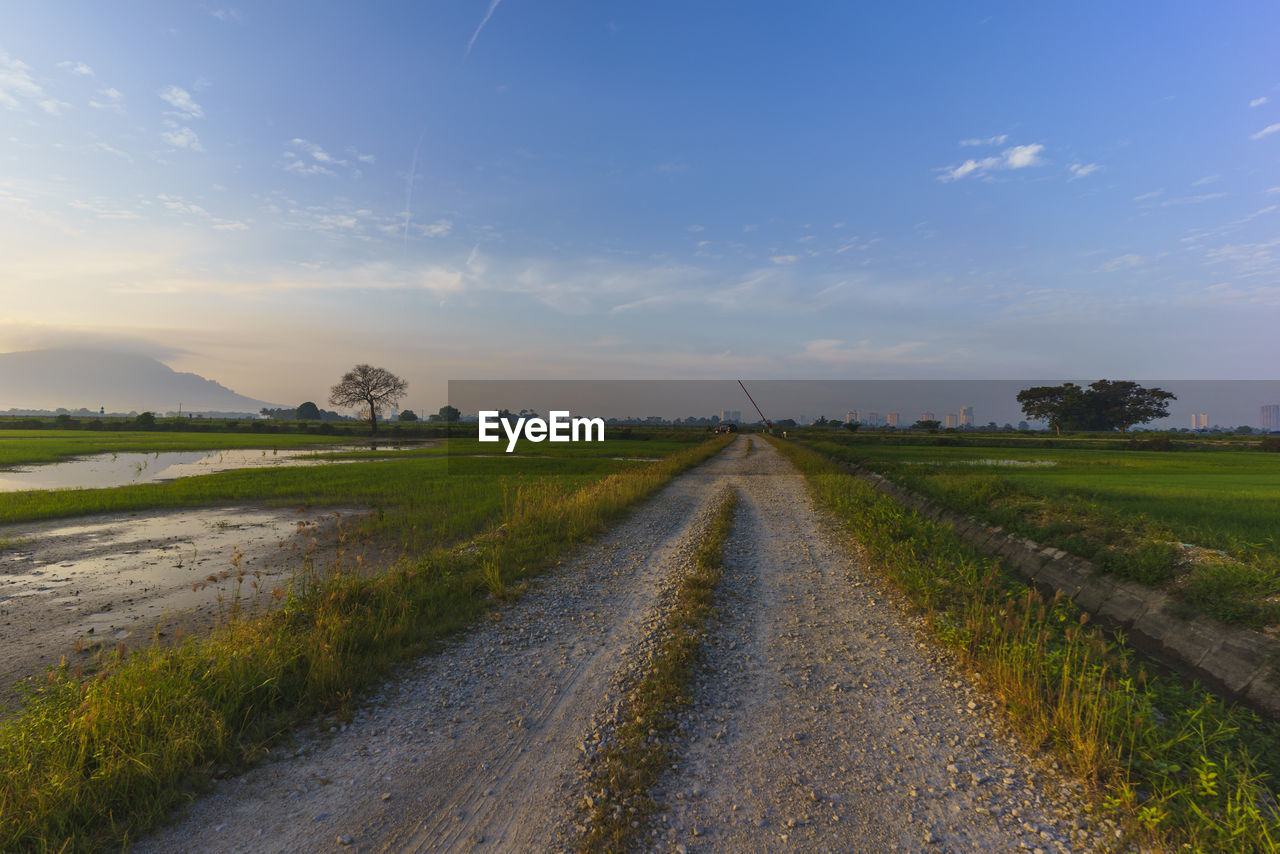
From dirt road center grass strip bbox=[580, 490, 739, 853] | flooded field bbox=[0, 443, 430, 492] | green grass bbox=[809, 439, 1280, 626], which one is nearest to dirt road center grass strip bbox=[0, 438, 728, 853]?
dirt road center grass strip bbox=[580, 490, 739, 853]

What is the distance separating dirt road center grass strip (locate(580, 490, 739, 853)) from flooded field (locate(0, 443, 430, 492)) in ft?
98.7

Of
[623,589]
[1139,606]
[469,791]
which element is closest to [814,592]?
[623,589]

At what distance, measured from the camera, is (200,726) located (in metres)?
4.20

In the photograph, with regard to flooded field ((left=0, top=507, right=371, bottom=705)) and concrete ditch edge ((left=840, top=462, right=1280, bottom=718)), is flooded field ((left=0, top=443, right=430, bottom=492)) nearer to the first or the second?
flooded field ((left=0, top=507, right=371, bottom=705))

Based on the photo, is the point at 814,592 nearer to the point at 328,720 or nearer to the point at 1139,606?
the point at 1139,606

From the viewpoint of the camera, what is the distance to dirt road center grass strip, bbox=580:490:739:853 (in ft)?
11.2

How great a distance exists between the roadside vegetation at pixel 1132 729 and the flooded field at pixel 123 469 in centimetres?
3376

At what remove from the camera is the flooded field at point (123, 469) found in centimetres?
2428

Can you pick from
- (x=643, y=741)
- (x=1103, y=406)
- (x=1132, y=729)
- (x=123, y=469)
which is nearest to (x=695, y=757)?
(x=643, y=741)

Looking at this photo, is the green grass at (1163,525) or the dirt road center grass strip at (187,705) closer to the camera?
the dirt road center grass strip at (187,705)

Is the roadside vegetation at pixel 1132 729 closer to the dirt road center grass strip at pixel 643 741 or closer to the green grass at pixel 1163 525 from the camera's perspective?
the green grass at pixel 1163 525

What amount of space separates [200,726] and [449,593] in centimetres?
408

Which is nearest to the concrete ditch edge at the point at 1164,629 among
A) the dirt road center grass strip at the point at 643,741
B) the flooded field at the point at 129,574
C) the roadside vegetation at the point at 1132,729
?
the roadside vegetation at the point at 1132,729

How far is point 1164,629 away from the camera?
6984 millimetres
